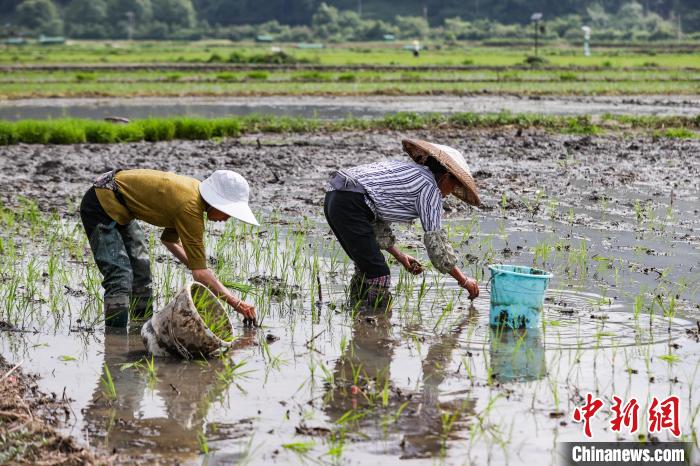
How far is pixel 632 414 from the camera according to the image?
13.4ft

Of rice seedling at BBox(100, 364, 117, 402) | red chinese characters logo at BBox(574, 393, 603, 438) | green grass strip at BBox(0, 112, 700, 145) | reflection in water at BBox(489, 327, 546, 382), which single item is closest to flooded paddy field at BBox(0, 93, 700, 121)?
green grass strip at BBox(0, 112, 700, 145)

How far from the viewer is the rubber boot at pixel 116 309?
5465 millimetres

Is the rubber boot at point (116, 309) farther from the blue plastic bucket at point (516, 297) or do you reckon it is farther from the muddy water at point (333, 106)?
the muddy water at point (333, 106)

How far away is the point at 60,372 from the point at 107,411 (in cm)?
70

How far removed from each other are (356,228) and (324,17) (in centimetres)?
8042

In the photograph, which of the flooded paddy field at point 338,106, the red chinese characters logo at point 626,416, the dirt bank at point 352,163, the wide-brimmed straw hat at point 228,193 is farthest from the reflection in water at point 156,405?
the flooded paddy field at point 338,106

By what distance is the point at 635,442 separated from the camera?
389 centimetres

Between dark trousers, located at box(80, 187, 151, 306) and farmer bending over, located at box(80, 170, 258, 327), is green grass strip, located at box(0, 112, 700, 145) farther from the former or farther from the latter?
dark trousers, located at box(80, 187, 151, 306)

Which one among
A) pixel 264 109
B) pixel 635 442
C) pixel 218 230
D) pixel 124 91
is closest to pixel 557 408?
pixel 635 442

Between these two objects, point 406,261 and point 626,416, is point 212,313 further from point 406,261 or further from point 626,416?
point 626,416

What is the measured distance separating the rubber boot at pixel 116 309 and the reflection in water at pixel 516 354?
6.70ft

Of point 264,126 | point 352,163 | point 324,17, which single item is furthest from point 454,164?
point 324,17

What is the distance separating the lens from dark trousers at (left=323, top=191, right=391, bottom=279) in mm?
5629

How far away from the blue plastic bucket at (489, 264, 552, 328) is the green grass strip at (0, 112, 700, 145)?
950 cm
